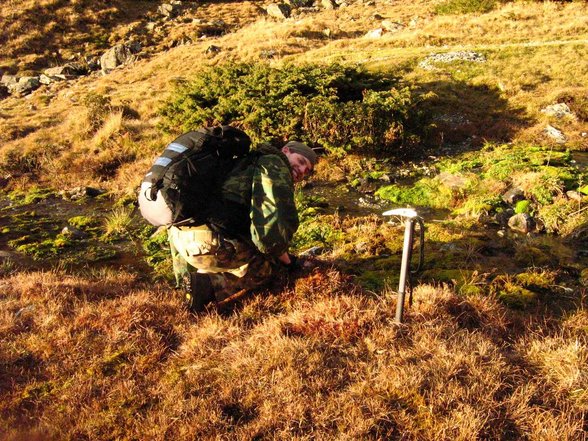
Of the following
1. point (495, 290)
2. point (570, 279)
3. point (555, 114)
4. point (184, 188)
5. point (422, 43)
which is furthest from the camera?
point (422, 43)

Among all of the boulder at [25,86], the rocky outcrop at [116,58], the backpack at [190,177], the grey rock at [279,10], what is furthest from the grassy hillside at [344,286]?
the grey rock at [279,10]

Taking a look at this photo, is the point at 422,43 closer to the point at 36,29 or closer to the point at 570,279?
the point at 570,279

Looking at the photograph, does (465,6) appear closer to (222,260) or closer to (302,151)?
(302,151)

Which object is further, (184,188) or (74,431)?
(184,188)

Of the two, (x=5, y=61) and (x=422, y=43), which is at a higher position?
(x=5, y=61)

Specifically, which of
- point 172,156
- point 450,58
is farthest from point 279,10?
point 172,156

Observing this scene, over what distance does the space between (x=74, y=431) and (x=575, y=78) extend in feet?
48.6

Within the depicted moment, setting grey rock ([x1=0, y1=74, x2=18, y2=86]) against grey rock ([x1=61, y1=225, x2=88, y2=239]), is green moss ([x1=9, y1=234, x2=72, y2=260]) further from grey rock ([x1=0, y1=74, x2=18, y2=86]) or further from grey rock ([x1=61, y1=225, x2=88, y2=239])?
grey rock ([x1=0, y1=74, x2=18, y2=86])

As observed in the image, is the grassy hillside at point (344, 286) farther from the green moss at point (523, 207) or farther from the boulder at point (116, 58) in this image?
the boulder at point (116, 58)

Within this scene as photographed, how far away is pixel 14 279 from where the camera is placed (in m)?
5.39

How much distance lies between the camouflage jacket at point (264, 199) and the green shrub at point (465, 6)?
1001 inches

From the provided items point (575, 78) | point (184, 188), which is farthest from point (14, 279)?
point (575, 78)

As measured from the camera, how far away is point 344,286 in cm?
438

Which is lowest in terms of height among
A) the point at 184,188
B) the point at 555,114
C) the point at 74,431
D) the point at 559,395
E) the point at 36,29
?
the point at 555,114
